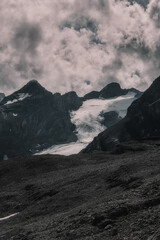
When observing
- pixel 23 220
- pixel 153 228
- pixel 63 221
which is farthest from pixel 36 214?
pixel 153 228

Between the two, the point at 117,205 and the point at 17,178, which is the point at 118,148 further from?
the point at 117,205

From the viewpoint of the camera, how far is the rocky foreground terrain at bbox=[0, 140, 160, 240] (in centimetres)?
2428

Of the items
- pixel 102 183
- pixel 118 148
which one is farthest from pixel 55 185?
pixel 118 148

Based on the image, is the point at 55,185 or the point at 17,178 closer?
the point at 55,185

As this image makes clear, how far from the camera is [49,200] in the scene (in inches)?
1844

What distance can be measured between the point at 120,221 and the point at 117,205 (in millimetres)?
2586

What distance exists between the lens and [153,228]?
70.3 feet

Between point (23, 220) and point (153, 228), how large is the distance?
21.5 m

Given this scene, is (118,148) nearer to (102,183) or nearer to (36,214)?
(102,183)

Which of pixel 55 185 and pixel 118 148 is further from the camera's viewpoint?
pixel 118 148

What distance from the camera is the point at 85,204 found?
36188mm

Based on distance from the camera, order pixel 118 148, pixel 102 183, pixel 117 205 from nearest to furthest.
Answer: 1. pixel 117 205
2. pixel 102 183
3. pixel 118 148

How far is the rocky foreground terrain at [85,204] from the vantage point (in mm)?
24284

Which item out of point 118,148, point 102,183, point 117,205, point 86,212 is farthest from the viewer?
point 118,148
